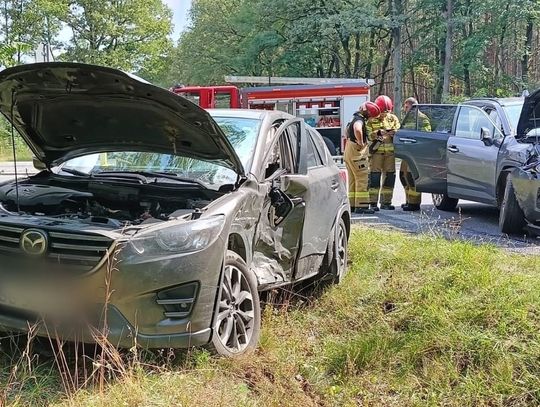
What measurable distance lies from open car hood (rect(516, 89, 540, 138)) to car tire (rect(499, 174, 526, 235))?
1.99 ft

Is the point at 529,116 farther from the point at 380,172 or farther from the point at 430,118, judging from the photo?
the point at 380,172

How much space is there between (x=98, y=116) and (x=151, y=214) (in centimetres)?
93

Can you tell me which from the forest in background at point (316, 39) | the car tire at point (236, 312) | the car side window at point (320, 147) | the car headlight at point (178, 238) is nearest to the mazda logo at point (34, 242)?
the car headlight at point (178, 238)

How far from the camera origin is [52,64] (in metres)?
3.75

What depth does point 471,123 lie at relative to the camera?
30.0ft

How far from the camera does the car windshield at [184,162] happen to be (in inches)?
175

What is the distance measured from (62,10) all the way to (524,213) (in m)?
38.9

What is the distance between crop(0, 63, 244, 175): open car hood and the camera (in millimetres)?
3848

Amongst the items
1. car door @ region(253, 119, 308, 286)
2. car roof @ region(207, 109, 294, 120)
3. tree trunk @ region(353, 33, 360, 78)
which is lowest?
car door @ region(253, 119, 308, 286)

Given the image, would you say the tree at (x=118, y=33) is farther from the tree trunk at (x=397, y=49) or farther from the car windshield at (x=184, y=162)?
the car windshield at (x=184, y=162)

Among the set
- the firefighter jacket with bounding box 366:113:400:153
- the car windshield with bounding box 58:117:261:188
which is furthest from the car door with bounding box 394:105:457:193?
the car windshield with bounding box 58:117:261:188


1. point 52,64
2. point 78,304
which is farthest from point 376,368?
point 52,64

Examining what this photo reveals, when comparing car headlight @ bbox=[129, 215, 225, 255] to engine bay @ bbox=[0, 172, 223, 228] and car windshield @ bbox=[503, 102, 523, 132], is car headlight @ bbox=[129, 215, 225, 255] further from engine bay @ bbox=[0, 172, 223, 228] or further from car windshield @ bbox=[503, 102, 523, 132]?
car windshield @ bbox=[503, 102, 523, 132]

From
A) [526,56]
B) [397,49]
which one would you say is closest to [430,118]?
[526,56]
